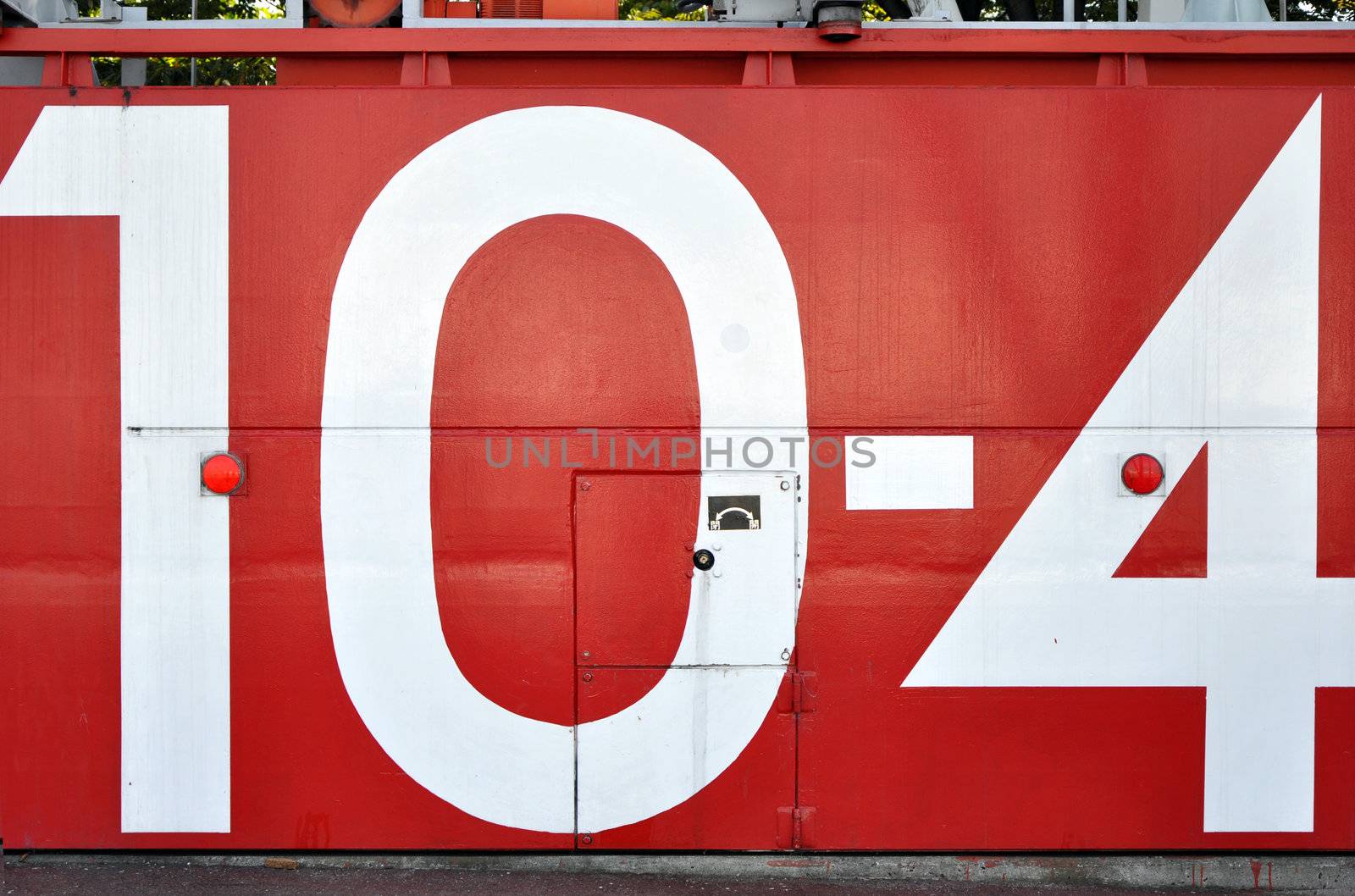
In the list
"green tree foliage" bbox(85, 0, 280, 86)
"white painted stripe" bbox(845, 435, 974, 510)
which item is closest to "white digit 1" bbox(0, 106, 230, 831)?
"white painted stripe" bbox(845, 435, 974, 510)

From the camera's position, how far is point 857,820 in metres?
3.11

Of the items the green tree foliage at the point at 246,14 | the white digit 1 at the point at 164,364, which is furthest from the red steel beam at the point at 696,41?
the green tree foliage at the point at 246,14

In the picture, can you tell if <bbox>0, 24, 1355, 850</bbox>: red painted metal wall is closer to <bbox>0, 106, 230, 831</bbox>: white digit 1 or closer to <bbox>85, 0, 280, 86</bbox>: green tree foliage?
<bbox>0, 106, 230, 831</bbox>: white digit 1

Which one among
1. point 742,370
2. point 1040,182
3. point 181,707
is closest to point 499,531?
point 742,370

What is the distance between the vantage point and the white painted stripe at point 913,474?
3078 mm

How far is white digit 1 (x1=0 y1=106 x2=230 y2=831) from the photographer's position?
3066 mm

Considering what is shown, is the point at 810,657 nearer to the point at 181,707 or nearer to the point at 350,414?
the point at 350,414

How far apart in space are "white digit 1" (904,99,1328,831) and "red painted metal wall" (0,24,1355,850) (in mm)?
16

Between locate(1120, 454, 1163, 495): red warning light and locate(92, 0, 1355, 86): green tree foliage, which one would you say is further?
locate(92, 0, 1355, 86): green tree foliage

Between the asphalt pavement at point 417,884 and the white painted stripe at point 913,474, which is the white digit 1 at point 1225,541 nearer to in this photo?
the white painted stripe at point 913,474

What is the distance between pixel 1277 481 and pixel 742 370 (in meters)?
1.57

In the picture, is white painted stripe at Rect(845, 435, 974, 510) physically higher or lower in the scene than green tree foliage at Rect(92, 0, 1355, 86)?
lower

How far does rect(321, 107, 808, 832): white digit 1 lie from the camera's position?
3.07 meters

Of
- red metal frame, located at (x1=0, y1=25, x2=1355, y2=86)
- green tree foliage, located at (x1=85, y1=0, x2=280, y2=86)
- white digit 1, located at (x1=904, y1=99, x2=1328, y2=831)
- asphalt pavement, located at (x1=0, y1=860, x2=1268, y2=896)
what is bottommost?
asphalt pavement, located at (x1=0, y1=860, x2=1268, y2=896)
